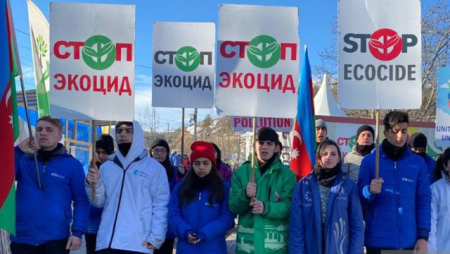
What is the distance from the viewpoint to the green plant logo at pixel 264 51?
441 cm

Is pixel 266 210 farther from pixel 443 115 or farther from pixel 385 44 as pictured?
pixel 443 115

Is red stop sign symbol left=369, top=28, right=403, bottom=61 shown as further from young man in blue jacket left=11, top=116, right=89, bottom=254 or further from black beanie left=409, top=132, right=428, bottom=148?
young man in blue jacket left=11, top=116, right=89, bottom=254

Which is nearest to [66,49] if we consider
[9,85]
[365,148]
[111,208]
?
[9,85]

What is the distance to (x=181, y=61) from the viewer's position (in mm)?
5828

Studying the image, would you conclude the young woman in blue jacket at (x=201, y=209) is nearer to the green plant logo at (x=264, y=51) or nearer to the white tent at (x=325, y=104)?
the green plant logo at (x=264, y=51)

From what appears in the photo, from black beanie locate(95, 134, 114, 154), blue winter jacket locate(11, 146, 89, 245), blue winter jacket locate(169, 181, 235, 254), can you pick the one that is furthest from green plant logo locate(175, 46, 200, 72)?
blue winter jacket locate(11, 146, 89, 245)

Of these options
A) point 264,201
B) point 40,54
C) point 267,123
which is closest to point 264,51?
point 264,201

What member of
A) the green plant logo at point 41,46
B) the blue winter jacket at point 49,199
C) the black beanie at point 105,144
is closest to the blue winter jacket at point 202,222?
the blue winter jacket at point 49,199

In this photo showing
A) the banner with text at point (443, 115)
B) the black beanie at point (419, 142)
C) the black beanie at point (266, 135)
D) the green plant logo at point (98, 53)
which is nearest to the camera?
the black beanie at point (266, 135)

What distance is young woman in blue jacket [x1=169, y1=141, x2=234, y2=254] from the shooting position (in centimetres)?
409

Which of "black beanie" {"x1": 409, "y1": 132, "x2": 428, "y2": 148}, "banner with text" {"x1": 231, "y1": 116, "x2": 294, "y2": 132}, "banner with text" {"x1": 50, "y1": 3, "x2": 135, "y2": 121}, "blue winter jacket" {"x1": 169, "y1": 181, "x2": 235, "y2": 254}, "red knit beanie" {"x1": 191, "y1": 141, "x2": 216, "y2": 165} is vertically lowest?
"blue winter jacket" {"x1": 169, "y1": 181, "x2": 235, "y2": 254}

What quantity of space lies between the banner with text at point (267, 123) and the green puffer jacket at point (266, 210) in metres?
3.94

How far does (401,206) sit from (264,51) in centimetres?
183

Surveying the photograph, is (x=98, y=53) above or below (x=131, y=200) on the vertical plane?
above
